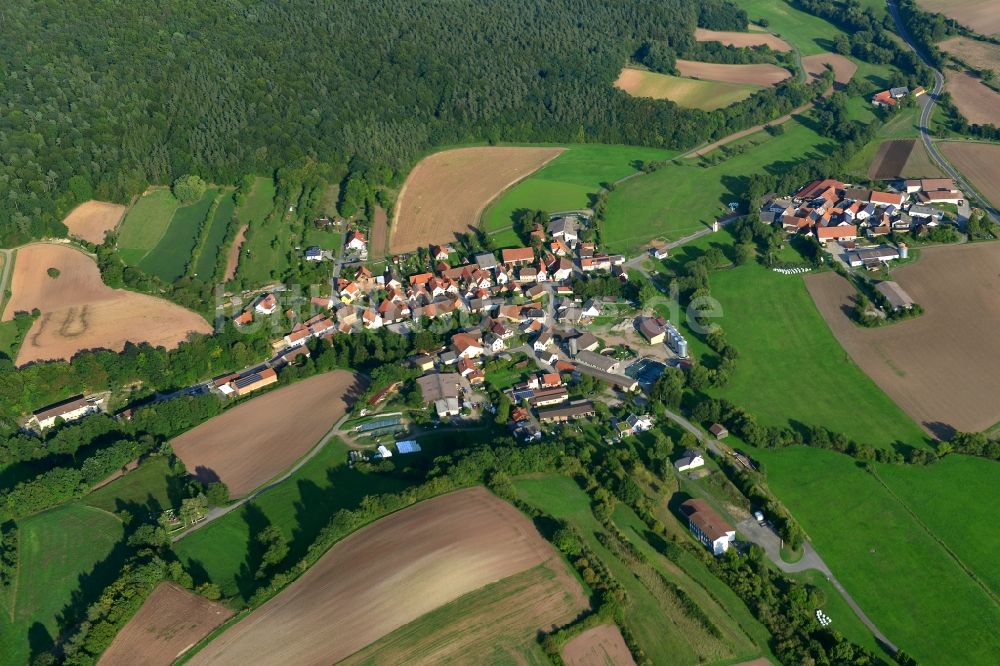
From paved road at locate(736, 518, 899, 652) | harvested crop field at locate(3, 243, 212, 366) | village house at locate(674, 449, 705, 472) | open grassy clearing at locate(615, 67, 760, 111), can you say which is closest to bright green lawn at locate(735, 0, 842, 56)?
open grassy clearing at locate(615, 67, 760, 111)

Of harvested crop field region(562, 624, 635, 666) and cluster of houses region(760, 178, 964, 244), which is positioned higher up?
cluster of houses region(760, 178, 964, 244)

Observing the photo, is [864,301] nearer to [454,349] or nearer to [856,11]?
[454,349]

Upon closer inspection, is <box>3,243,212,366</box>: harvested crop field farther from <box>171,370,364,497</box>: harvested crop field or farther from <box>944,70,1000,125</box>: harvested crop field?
<box>944,70,1000,125</box>: harvested crop field

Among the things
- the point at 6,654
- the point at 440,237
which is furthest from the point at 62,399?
the point at 440,237

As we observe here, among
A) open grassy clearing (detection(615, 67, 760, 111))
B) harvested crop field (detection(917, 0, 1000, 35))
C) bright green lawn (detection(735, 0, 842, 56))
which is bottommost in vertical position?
open grassy clearing (detection(615, 67, 760, 111))

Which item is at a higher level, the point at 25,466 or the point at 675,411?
the point at 675,411

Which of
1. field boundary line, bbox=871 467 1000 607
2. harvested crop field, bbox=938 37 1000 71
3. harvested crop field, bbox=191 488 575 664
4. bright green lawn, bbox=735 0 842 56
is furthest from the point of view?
bright green lawn, bbox=735 0 842 56
